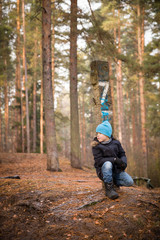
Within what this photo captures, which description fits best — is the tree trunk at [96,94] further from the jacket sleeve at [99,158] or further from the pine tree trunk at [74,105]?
the pine tree trunk at [74,105]

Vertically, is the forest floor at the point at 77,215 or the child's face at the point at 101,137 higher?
the child's face at the point at 101,137

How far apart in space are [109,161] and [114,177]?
1.48 feet

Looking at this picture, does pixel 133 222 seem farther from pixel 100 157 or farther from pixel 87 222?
pixel 100 157

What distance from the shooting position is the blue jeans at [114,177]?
3584mm

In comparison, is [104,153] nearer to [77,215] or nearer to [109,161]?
[109,161]

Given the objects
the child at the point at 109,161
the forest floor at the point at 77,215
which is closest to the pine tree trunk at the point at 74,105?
the forest floor at the point at 77,215

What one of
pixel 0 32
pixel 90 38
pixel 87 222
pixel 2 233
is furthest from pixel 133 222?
pixel 0 32

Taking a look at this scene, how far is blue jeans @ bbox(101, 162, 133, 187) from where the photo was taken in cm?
358

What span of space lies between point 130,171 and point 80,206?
6.25 metres

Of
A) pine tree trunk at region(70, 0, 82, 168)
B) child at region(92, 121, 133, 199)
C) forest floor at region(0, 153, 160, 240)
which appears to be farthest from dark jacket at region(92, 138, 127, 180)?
pine tree trunk at region(70, 0, 82, 168)

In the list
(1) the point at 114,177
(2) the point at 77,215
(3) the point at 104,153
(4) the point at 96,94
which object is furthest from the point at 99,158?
(4) the point at 96,94

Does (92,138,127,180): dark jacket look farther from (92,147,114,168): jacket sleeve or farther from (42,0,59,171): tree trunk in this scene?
(42,0,59,171): tree trunk

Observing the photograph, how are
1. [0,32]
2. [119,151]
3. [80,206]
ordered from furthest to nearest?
[0,32]
[119,151]
[80,206]

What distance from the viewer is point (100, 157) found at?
3.72 meters
